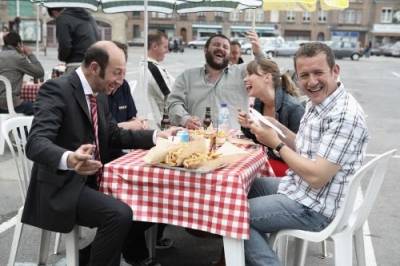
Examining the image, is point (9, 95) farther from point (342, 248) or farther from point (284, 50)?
point (284, 50)

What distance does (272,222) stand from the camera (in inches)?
119

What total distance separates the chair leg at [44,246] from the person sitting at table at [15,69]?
157 inches

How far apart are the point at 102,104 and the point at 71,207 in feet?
2.64

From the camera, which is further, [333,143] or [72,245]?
[72,245]

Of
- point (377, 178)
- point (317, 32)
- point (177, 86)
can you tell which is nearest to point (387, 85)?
point (177, 86)

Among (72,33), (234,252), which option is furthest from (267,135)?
(72,33)

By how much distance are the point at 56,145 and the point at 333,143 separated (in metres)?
1.46

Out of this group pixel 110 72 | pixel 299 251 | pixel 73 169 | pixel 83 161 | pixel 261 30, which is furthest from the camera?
pixel 261 30

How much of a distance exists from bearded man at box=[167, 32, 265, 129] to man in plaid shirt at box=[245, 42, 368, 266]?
2057 mm

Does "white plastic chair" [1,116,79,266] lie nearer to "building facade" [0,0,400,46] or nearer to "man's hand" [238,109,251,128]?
"man's hand" [238,109,251,128]

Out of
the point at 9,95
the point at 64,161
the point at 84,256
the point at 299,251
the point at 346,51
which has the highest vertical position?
the point at 346,51

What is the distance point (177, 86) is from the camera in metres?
5.26

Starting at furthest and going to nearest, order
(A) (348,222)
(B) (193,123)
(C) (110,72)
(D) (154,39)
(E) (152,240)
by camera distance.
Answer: (D) (154,39) → (B) (193,123) → (E) (152,240) → (C) (110,72) → (A) (348,222)

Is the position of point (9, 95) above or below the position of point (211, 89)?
below
